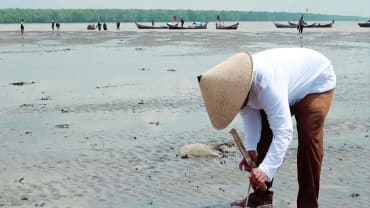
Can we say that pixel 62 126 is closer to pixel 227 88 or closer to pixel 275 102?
pixel 227 88

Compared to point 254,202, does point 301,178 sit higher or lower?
higher

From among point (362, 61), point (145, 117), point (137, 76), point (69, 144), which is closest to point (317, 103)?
point (69, 144)

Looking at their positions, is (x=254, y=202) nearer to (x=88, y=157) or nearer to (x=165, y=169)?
(x=165, y=169)

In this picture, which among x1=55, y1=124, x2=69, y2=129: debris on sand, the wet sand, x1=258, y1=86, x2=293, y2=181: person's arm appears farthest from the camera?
x1=55, y1=124, x2=69, y2=129: debris on sand

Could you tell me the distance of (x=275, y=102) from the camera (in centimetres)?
420

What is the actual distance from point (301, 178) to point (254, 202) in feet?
2.66

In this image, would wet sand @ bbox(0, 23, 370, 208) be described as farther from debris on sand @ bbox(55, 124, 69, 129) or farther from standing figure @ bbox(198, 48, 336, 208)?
standing figure @ bbox(198, 48, 336, 208)

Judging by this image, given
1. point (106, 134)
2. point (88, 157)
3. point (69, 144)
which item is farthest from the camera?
point (106, 134)

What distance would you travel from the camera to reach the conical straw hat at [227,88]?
13.9ft

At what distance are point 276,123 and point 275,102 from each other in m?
0.14

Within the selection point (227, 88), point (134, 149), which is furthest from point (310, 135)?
point (134, 149)

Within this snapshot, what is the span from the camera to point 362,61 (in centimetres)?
2533

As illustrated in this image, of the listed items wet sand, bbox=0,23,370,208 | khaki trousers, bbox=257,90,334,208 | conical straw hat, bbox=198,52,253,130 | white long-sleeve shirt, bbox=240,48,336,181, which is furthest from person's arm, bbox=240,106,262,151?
wet sand, bbox=0,23,370,208

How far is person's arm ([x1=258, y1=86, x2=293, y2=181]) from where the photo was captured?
4.20 metres
